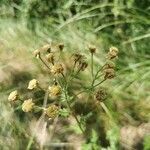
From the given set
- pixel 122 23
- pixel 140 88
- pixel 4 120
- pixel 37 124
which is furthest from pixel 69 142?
pixel 122 23

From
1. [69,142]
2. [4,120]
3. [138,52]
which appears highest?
[138,52]

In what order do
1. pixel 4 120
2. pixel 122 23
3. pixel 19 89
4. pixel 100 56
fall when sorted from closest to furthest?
pixel 4 120, pixel 19 89, pixel 100 56, pixel 122 23

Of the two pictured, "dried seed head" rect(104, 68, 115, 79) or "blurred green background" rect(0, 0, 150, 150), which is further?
"blurred green background" rect(0, 0, 150, 150)

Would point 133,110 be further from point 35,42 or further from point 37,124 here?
point 35,42

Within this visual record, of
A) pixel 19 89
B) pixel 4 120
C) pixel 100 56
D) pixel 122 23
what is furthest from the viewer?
pixel 122 23

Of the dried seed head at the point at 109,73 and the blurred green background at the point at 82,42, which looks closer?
the dried seed head at the point at 109,73

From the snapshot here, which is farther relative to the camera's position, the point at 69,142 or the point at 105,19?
the point at 105,19

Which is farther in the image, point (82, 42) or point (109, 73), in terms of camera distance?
point (82, 42)

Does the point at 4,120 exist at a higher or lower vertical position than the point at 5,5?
lower
